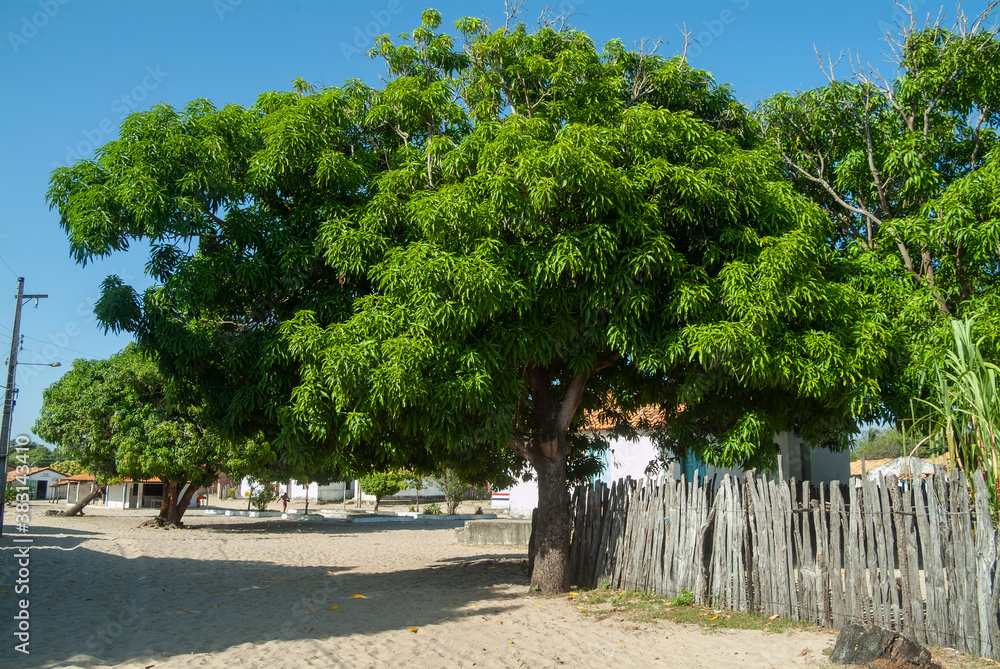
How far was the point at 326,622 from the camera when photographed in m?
8.31

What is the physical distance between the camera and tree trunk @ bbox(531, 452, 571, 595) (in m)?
10.4

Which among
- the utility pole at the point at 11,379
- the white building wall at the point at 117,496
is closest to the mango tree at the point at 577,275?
the utility pole at the point at 11,379

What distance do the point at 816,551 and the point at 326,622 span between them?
18.9 feet

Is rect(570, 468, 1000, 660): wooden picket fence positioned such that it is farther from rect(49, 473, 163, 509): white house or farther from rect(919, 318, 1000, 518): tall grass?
rect(49, 473, 163, 509): white house

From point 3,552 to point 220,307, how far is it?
325 inches

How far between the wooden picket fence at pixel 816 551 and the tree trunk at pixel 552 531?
56cm

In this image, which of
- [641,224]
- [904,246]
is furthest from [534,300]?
[904,246]

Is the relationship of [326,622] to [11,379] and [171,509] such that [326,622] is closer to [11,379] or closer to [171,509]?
[11,379]

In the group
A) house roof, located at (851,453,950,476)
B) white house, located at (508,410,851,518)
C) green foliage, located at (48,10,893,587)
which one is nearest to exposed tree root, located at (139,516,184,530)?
white house, located at (508,410,851,518)

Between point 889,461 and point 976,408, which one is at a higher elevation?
point 976,408

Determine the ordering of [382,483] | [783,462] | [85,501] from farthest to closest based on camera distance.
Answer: [382,483], [85,501], [783,462]

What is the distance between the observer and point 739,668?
657 centimetres

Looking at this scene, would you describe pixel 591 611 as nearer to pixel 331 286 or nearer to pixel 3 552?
pixel 331 286

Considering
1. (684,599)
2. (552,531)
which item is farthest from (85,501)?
(684,599)
